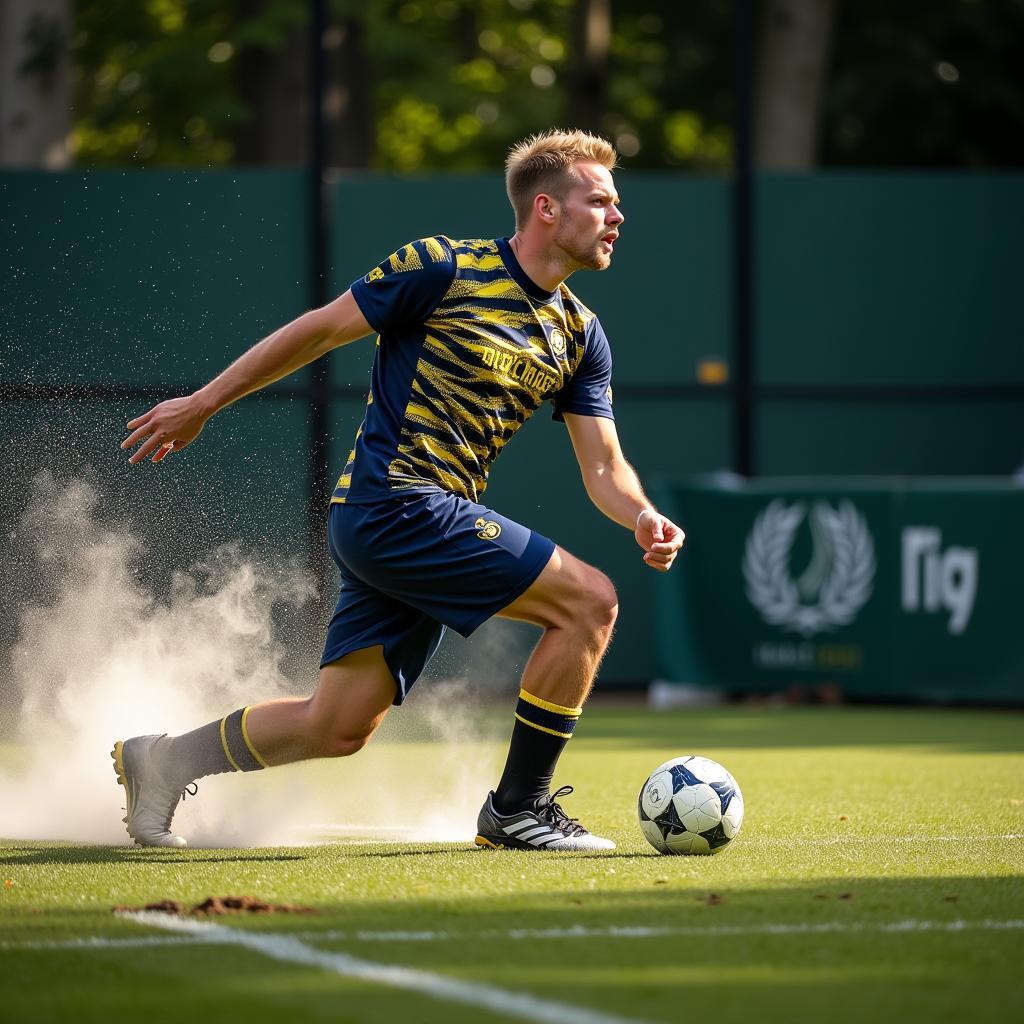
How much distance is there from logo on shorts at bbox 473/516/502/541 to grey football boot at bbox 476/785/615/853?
0.88 m

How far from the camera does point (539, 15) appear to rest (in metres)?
27.1

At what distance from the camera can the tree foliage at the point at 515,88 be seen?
21.6m

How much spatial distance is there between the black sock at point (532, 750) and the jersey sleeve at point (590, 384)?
3.33 ft

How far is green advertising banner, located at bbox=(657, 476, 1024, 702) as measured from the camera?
43.0ft

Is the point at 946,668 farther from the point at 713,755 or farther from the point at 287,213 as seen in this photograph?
the point at 287,213

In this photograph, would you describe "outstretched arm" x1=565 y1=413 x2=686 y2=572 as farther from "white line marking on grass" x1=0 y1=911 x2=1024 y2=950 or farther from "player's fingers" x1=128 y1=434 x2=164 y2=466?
"white line marking on grass" x1=0 y1=911 x2=1024 y2=950

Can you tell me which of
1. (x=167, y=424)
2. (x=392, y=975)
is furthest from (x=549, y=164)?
(x=392, y=975)

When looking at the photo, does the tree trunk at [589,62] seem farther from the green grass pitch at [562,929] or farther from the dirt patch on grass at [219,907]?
the dirt patch on grass at [219,907]

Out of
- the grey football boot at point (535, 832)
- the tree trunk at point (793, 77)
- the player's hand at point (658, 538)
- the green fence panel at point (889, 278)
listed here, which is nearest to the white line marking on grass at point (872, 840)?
the grey football boot at point (535, 832)

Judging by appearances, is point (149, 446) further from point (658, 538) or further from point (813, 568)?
point (813, 568)

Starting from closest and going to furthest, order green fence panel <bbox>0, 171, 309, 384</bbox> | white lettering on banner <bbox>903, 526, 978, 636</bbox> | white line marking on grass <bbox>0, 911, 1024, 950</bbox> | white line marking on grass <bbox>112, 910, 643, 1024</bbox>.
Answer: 1. white line marking on grass <bbox>112, 910, 643, 1024</bbox>
2. white line marking on grass <bbox>0, 911, 1024, 950</bbox>
3. white lettering on banner <bbox>903, 526, 978, 636</bbox>
4. green fence panel <bbox>0, 171, 309, 384</bbox>

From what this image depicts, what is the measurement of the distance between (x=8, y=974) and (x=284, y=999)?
27.7 inches

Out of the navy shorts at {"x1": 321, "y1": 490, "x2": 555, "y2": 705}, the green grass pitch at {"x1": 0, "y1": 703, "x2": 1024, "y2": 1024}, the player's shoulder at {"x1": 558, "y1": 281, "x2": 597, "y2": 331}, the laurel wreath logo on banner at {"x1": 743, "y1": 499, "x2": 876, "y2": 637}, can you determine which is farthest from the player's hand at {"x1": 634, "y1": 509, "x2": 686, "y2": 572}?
the laurel wreath logo on banner at {"x1": 743, "y1": 499, "x2": 876, "y2": 637}

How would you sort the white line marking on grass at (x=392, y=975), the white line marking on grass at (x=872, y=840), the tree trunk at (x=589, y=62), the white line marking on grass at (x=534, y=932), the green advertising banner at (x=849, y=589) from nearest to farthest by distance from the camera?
the white line marking on grass at (x=392, y=975) < the white line marking on grass at (x=534, y=932) < the white line marking on grass at (x=872, y=840) < the green advertising banner at (x=849, y=589) < the tree trunk at (x=589, y=62)
